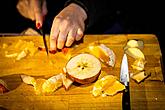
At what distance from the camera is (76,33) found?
1.73 m

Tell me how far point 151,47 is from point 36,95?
632 mm

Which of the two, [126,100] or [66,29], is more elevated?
[66,29]

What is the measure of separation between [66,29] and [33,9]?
377 mm

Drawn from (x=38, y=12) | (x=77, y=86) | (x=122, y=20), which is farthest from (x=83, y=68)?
(x=122, y=20)

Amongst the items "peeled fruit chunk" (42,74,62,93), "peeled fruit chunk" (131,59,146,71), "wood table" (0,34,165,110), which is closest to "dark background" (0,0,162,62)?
"wood table" (0,34,165,110)

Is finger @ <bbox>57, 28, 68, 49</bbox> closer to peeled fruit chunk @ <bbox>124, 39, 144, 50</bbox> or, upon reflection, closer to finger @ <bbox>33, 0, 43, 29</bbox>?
finger @ <bbox>33, 0, 43, 29</bbox>

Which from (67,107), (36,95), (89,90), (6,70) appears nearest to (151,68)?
(89,90)

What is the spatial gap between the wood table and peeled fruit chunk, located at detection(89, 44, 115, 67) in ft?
0.09

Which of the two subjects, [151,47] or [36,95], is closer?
[36,95]

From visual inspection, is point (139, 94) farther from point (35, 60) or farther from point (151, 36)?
point (35, 60)

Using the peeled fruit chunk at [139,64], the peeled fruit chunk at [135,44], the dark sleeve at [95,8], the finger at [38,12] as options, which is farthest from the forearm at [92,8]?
the peeled fruit chunk at [139,64]

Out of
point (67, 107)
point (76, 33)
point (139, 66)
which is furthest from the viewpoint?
point (76, 33)

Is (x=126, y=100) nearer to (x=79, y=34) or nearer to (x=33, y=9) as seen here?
(x=79, y=34)

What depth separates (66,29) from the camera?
1.69m
